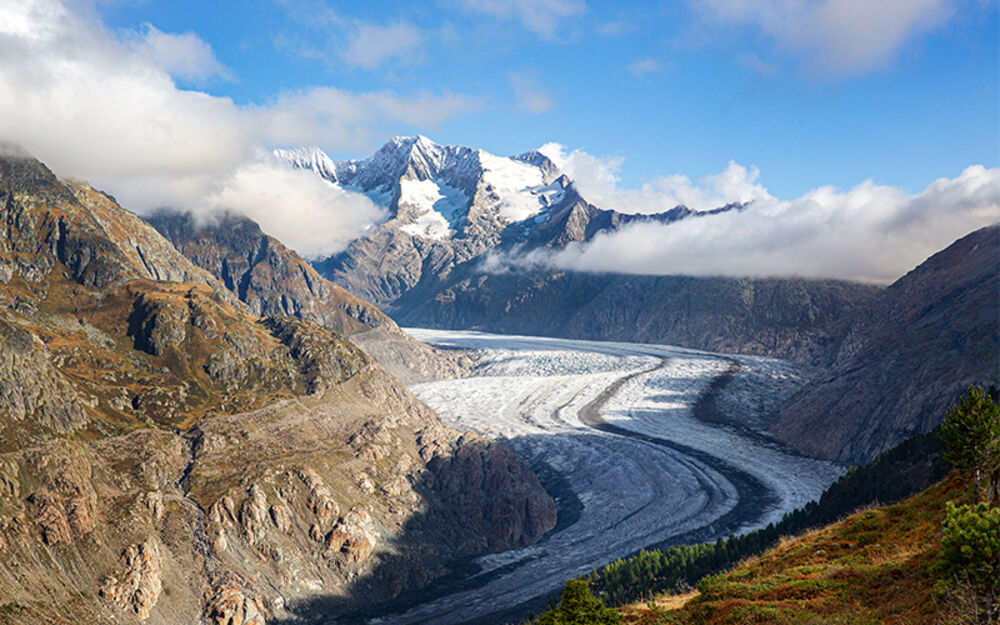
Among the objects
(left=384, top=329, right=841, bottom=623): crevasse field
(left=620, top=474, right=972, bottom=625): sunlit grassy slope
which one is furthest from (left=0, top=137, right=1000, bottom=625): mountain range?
(left=620, top=474, right=972, bottom=625): sunlit grassy slope

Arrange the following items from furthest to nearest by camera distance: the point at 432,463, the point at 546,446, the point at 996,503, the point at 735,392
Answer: the point at 735,392 → the point at 546,446 → the point at 432,463 → the point at 996,503

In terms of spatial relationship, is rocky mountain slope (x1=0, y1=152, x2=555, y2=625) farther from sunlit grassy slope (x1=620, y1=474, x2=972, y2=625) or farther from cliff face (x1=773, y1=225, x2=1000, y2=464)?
cliff face (x1=773, y1=225, x2=1000, y2=464)

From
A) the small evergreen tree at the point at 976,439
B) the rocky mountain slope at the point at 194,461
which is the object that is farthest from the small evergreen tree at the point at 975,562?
the rocky mountain slope at the point at 194,461

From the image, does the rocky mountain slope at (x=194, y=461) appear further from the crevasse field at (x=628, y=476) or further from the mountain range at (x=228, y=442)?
the crevasse field at (x=628, y=476)

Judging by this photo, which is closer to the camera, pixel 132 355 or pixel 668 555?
pixel 668 555

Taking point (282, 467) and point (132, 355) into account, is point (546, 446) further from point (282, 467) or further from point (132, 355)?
point (132, 355)

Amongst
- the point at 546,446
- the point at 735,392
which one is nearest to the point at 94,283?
the point at 546,446
